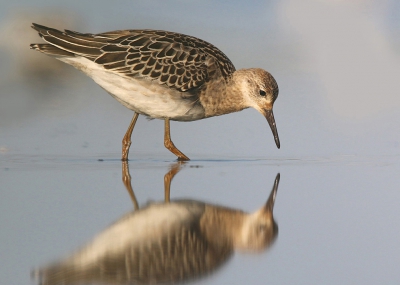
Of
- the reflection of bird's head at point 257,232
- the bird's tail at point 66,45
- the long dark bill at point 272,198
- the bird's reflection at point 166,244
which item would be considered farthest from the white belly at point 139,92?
the reflection of bird's head at point 257,232

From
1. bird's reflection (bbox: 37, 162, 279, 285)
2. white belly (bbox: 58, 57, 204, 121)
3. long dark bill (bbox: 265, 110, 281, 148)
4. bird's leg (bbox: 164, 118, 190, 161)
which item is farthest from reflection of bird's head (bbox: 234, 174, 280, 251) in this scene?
white belly (bbox: 58, 57, 204, 121)

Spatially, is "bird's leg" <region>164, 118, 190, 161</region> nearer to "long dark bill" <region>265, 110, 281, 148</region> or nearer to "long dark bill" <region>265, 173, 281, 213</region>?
"long dark bill" <region>265, 110, 281, 148</region>

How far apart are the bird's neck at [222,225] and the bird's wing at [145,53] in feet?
10.6

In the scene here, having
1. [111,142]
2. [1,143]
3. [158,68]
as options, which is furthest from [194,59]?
[1,143]

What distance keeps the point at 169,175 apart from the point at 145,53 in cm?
209

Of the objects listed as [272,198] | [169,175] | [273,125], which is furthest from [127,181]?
[273,125]

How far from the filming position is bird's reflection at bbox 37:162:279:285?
491cm

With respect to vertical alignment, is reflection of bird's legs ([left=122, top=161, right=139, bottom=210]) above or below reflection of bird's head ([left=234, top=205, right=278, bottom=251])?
above

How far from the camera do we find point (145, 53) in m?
9.56

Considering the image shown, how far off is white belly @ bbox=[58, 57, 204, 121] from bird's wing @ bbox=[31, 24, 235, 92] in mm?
74

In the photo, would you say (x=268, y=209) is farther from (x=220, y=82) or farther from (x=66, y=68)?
(x=66, y=68)

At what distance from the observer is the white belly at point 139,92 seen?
9.35 metres

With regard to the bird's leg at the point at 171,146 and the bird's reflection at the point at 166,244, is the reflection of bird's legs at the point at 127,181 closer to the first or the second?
the bird's reflection at the point at 166,244

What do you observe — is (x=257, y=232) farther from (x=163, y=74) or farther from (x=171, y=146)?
(x=163, y=74)
